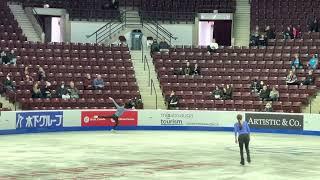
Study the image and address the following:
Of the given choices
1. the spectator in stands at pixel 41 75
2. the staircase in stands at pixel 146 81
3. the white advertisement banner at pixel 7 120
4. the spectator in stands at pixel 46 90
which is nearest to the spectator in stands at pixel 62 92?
the spectator in stands at pixel 46 90

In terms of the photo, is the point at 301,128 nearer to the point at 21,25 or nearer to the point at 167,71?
the point at 167,71

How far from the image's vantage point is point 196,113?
36.2 meters

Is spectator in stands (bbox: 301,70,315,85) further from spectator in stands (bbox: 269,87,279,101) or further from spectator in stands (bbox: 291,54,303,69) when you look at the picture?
spectator in stands (bbox: 269,87,279,101)

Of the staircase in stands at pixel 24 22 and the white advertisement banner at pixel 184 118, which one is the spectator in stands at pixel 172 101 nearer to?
the white advertisement banner at pixel 184 118

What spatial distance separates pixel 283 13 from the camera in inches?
1827

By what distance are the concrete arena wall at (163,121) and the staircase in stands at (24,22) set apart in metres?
11.2

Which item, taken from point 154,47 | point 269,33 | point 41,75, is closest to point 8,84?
point 41,75

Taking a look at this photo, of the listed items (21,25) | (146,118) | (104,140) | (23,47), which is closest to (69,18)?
(21,25)

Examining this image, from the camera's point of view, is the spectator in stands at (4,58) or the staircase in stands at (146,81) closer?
the spectator in stands at (4,58)

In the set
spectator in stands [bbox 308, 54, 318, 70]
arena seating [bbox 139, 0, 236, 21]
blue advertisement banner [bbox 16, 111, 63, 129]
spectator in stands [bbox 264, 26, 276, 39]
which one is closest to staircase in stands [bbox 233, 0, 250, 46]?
arena seating [bbox 139, 0, 236, 21]

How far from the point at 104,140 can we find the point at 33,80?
9.28m

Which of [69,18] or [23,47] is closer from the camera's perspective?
[23,47]

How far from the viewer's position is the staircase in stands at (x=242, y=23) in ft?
155

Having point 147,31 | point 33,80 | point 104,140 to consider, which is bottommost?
point 104,140
